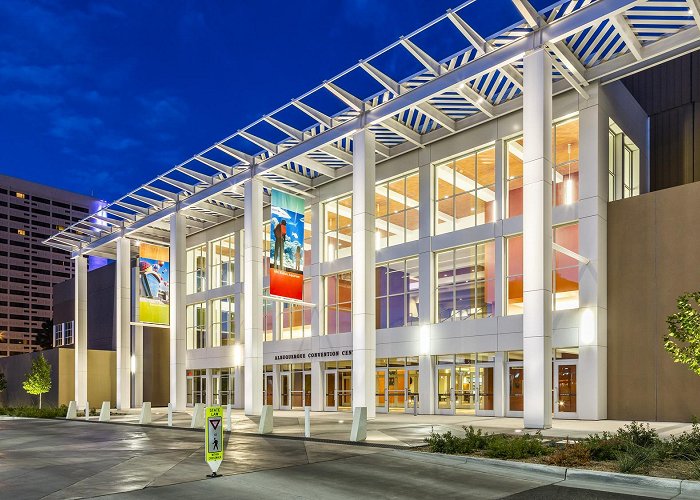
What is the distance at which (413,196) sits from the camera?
114ft

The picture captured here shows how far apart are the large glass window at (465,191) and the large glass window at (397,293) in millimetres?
2871

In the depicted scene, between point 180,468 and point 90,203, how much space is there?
18664 centimetres

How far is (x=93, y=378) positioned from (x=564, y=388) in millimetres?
38110

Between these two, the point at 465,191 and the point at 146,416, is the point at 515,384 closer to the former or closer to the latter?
the point at 465,191

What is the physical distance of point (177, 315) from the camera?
41.4 metres

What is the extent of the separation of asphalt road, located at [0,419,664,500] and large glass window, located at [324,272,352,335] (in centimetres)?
1809

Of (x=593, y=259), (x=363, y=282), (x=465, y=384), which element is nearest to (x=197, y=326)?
(x=363, y=282)

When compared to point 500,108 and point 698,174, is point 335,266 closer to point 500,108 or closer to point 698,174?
point 500,108

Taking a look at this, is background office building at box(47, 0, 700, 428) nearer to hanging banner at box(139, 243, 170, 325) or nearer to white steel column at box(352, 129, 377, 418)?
white steel column at box(352, 129, 377, 418)

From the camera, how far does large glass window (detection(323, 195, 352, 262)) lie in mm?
38219

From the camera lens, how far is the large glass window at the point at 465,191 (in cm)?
3108

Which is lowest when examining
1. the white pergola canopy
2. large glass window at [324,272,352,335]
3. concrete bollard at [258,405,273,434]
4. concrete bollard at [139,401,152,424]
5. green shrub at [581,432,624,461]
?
concrete bollard at [139,401,152,424]

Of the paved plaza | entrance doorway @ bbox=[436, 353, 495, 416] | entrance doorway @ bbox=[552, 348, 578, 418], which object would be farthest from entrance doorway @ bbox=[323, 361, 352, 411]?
the paved plaza

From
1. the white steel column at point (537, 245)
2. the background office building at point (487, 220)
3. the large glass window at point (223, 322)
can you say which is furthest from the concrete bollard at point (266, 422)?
the large glass window at point (223, 322)
